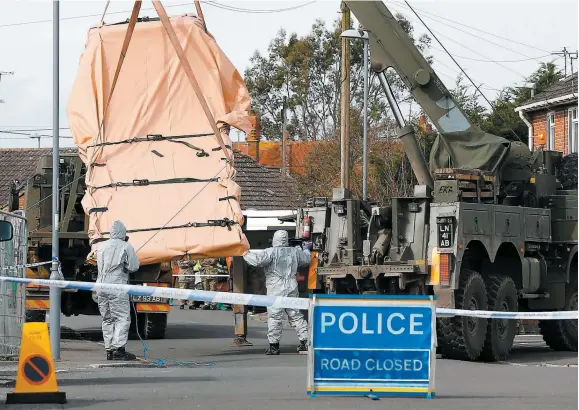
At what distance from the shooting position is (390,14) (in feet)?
67.7

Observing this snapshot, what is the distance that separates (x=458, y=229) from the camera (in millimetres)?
17219

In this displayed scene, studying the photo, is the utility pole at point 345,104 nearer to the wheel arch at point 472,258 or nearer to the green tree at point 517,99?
the wheel arch at point 472,258

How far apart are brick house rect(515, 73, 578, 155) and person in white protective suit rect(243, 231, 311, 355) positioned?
2283cm

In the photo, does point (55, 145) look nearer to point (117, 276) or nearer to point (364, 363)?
point (117, 276)

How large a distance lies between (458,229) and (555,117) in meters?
25.8

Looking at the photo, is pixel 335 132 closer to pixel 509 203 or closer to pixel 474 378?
pixel 509 203

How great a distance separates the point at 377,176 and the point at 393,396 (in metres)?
31.1

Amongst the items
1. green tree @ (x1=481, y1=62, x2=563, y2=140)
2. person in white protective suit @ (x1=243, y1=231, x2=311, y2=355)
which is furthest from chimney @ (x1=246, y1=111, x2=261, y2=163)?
person in white protective suit @ (x1=243, y1=231, x2=311, y2=355)

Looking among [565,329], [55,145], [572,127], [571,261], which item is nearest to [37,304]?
[55,145]

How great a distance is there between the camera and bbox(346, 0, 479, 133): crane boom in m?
20.5

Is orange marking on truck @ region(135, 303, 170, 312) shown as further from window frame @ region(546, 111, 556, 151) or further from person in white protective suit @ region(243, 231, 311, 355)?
window frame @ region(546, 111, 556, 151)

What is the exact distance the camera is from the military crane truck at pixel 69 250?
2120 cm

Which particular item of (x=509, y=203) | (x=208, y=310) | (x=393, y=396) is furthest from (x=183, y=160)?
(x=208, y=310)

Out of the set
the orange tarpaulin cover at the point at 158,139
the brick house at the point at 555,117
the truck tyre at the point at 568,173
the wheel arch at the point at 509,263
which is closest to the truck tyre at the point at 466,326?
the wheel arch at the point at 509,263
